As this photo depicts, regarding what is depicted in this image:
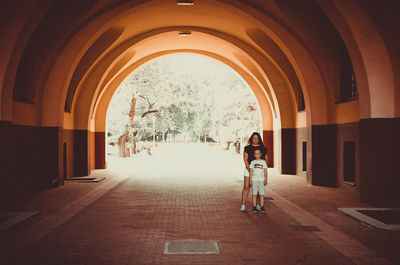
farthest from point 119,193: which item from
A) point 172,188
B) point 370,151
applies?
point 370,151

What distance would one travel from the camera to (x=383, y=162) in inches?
395

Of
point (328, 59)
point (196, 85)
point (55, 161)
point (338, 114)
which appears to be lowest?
point (55, 161)

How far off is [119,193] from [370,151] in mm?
7600

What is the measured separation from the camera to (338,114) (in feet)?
47.1

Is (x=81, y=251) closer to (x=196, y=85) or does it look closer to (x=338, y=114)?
(x=338, y=114)

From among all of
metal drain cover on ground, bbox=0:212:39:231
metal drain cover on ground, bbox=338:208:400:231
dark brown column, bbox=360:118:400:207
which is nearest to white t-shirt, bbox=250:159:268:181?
metal drain cover on ground, bbox=338:208:400:231

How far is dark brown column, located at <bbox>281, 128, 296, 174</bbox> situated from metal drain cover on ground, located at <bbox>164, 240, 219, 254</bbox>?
42.9ft

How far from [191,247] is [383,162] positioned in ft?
20.3

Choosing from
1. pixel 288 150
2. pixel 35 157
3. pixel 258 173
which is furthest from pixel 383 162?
pixel 35 157

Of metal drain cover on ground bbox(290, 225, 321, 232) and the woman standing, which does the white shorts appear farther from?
metal drain cover on ground bbox(290, 225, 321, 232)

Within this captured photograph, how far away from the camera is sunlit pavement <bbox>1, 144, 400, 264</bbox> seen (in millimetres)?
5785

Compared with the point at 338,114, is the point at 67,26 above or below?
above

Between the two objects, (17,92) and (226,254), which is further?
(17,92)

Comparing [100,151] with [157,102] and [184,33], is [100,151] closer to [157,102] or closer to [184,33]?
[184,33]
